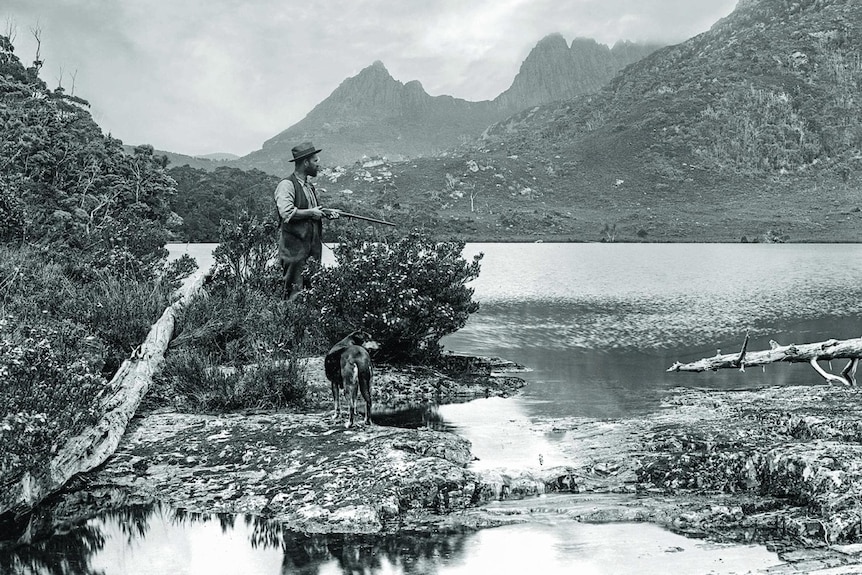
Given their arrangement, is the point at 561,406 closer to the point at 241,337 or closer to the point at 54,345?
the point at 241,337

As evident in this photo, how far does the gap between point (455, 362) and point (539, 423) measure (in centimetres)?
421

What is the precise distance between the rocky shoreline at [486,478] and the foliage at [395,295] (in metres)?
3.60

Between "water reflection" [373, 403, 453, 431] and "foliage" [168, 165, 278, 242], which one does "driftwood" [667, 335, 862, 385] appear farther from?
"foliage" [168, 165, 278, 242]

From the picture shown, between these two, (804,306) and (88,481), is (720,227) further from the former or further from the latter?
(88,481)

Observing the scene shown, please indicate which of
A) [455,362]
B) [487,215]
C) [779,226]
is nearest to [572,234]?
[487,215]

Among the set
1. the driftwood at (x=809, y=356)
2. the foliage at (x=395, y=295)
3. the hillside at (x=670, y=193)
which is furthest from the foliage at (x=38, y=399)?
the hillside at (x=670, y=193)

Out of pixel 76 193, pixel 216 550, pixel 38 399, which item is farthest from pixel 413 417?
pixel 76 193

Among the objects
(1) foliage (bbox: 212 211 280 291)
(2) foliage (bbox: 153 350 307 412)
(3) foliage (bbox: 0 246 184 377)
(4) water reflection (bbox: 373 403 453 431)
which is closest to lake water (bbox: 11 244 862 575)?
(4) water reflection (bbox: 373 403 453 431)

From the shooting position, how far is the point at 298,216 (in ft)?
43.9

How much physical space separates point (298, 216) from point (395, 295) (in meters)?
2.13

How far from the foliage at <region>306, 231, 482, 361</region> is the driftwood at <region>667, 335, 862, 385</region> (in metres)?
4.77

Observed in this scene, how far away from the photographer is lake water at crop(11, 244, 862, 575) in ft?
19.8

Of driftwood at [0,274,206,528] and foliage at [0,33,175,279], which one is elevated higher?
foliage at [0,33,175,279]

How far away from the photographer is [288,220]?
44.5 ft
